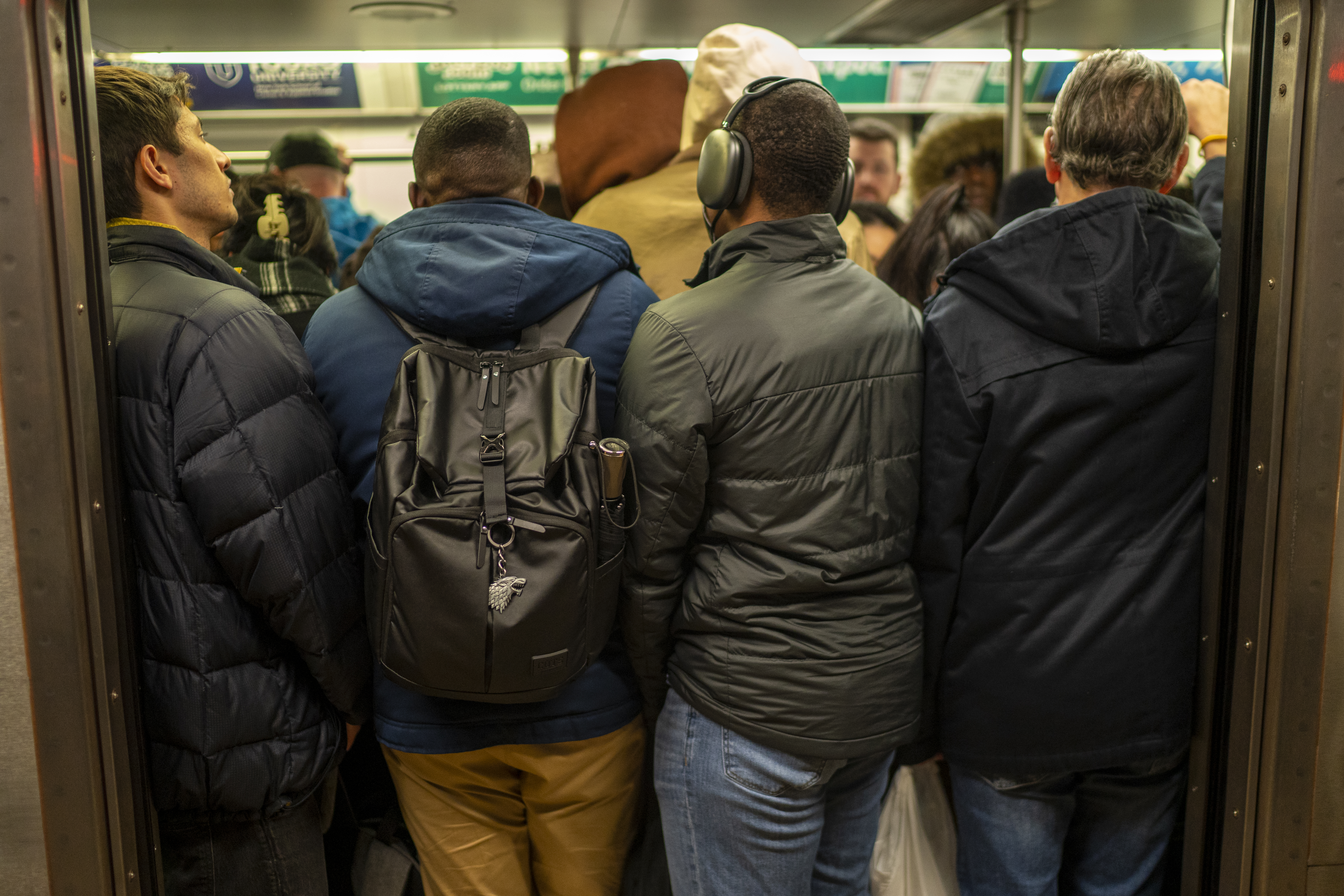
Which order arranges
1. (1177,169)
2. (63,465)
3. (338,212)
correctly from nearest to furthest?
(63,465)
(1177,169)
(338,212)

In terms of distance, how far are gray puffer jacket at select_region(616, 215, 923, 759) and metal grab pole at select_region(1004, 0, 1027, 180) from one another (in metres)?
2.86

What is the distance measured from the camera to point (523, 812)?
2127 mm

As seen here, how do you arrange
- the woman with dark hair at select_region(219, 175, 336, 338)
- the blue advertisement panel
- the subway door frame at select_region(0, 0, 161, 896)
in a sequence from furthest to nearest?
the blue advertisement panel, the woman with dark hair at select_region(219, 175, 336, 338), the subway door frame at select_region(0, 0, 161, 896)

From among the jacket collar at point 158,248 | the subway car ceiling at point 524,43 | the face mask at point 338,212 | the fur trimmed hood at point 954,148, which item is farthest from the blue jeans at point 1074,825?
the face mask at point 338,212

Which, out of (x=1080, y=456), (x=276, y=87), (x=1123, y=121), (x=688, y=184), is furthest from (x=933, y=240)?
(x=276, y=87)

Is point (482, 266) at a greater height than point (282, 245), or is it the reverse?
point (282, 245)

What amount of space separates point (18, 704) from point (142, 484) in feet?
1.27

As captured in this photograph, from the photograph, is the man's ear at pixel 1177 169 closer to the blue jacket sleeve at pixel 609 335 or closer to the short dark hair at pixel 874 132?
the blue jacket sleeve at pixel 609 335

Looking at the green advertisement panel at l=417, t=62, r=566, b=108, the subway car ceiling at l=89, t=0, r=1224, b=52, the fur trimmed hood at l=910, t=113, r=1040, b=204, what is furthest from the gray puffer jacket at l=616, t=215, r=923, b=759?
the green advertisement panel at l=417, t=62, r=566, b=108

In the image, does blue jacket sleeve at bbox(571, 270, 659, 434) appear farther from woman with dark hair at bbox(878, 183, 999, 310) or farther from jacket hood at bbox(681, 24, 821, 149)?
woman with dark hair at bbox(878, 183, 999, 310)

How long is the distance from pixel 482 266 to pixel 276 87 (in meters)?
5.05

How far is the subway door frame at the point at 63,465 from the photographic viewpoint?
59.6 inches

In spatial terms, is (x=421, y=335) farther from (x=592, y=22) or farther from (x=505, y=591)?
(x=592, y=22)

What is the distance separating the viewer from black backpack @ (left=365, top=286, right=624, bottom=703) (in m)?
1.68
